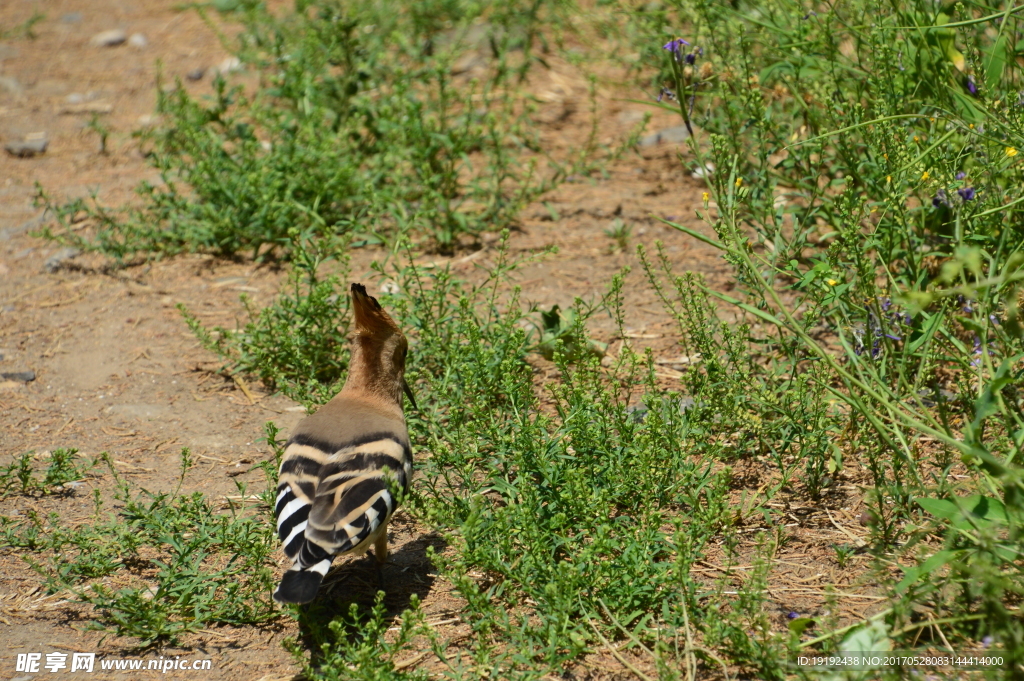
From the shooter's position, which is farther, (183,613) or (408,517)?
(408,517)

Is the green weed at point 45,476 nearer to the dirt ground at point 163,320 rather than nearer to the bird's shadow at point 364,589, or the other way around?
the dirt ground at point 163,320

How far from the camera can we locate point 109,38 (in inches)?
357

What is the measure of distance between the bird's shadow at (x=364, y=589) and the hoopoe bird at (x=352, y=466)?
0.36 ft

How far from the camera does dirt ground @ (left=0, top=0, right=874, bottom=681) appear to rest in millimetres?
3434

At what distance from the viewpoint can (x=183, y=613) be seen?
11.0 ft

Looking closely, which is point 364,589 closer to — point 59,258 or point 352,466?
point 352,466

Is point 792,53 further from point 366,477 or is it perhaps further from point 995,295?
point 366,477

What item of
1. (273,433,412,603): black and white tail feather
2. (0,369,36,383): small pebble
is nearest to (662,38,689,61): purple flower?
(273,433,412,603): black and white tail feather

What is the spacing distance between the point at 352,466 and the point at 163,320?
8.07 ft

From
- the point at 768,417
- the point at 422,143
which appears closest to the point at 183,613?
the point at 768,417

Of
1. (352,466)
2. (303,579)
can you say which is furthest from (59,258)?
(303,579)

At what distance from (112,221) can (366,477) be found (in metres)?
3.37

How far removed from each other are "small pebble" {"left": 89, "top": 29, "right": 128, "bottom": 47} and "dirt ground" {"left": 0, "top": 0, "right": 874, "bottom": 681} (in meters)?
0.56

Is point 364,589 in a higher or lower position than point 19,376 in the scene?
higher
